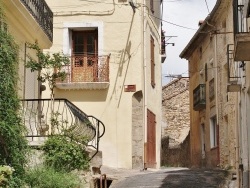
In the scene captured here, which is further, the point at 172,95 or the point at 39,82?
the point at 172,95

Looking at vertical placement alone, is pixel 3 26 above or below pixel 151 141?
above

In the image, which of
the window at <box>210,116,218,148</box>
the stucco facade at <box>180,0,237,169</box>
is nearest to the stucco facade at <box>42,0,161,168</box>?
the stucco facade at <box>180,0,237,169</box>

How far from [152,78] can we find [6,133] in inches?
541

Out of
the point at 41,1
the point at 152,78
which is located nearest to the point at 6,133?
the point at 41,1

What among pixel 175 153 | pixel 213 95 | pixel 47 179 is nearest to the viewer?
pixel 47 179

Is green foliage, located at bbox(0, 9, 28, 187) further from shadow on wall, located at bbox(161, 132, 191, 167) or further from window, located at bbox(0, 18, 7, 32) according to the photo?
shadow on wall, located at bbox(161, 132, 191, 167)

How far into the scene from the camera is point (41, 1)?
15.7 meters

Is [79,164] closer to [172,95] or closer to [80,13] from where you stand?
[80,13]

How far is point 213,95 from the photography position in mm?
28203

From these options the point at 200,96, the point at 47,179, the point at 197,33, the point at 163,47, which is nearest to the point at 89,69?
the point at 163,47

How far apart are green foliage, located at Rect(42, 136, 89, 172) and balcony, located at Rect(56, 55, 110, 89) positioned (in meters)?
7.78

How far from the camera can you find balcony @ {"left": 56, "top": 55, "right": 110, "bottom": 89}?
21906 millimetres

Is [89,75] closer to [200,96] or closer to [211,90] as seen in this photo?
[211,90]

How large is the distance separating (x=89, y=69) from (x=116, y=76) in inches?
39.8
